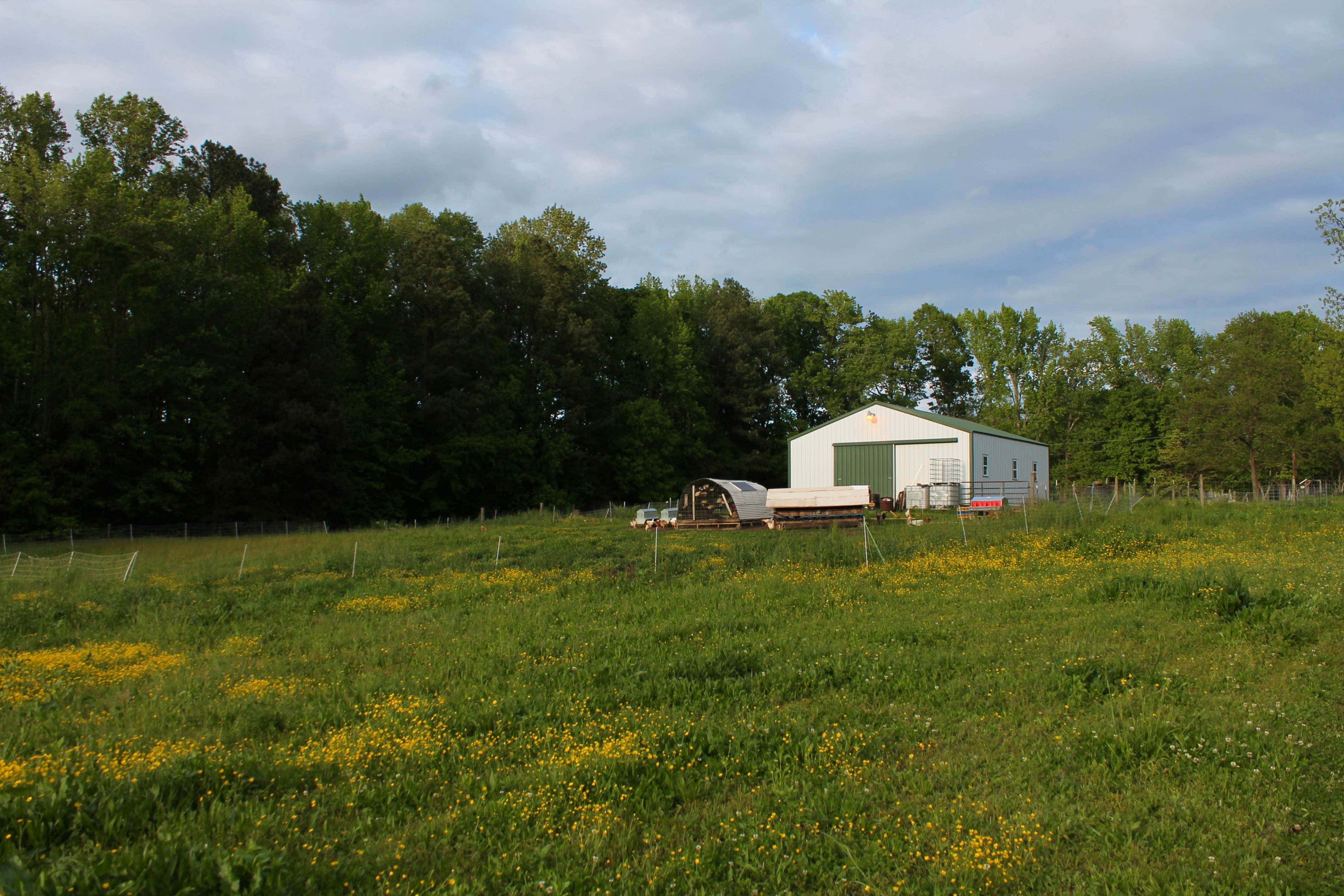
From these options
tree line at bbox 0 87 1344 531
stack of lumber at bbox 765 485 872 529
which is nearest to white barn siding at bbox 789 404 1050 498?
stack of lumber at bbox 765 485 872 529

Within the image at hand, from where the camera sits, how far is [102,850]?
4.40m

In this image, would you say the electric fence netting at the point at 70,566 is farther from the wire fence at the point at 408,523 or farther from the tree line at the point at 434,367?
the tree line at the point at 434,367

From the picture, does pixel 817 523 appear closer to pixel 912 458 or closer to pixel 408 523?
pixel 912 458

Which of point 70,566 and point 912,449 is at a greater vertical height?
point 912,449

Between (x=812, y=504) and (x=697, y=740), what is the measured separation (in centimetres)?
2260

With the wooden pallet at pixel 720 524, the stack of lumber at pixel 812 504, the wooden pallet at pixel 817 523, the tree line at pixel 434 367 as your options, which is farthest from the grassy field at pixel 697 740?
the tree line at pixel 434 367

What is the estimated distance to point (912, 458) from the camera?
37.1 m

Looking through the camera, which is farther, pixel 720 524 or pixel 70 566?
pixel 720 524

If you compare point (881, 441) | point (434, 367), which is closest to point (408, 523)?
point (434, 367)

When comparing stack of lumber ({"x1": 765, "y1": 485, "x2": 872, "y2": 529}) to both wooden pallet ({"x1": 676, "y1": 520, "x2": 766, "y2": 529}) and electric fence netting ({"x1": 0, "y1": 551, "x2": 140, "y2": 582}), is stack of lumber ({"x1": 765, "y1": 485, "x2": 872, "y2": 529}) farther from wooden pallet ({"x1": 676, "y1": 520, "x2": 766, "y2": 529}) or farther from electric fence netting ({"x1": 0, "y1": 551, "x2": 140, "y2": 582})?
electric fence netting ({"x1": 0, "y1": 551, "x2": 140, "y2": 582})

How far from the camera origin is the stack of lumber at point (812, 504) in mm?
27531

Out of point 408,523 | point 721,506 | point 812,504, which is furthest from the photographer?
point 408,523

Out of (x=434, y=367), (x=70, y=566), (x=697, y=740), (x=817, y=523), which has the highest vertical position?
(x=434, y=367)

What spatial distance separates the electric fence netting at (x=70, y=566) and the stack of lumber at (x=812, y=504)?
17868 mm
